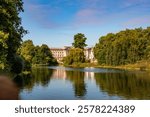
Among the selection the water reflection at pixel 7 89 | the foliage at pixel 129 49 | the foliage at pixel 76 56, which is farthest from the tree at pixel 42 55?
the water reflection at pixel 7 89

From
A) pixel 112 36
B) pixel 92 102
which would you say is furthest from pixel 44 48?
pixel 92 102

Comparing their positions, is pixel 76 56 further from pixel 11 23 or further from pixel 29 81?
pixel 11 23

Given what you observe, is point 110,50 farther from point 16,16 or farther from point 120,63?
point 16,16

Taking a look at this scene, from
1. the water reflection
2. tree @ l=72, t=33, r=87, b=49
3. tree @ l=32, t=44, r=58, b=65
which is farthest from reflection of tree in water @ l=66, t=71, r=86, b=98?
tree @ l=32, t=44, r=58, b=65

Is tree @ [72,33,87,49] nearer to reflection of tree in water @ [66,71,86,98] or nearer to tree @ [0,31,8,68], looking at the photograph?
reflection of tree in water @ [66,71,86,98]

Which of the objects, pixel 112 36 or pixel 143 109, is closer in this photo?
pixel 143 109

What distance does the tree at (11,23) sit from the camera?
23344mm

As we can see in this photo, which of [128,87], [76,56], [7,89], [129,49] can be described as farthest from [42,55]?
[7,89]

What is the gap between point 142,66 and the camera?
6969cm

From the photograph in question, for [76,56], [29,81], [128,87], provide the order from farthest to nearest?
[76,56], [29,81], [128,87]

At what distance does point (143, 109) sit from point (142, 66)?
220ft

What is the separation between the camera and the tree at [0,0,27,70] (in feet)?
76.6

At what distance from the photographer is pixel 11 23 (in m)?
24.1

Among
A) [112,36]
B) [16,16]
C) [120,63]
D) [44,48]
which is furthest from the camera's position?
[44,48]
